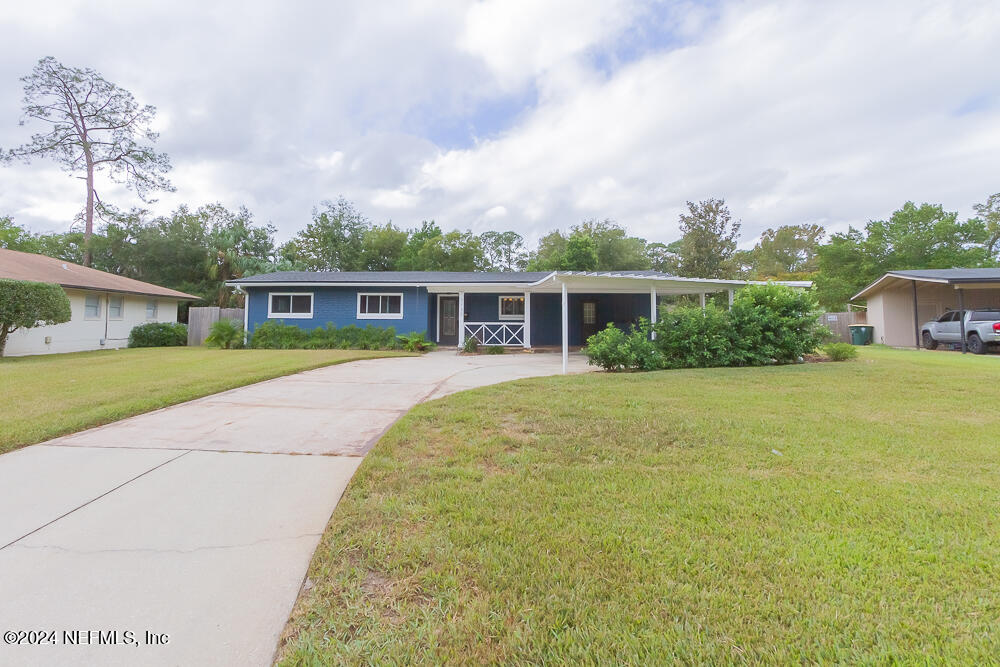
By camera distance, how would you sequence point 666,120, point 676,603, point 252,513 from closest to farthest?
point 676,603
point 252,513
point 666,120

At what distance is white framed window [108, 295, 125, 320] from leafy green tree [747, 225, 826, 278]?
45194 mm

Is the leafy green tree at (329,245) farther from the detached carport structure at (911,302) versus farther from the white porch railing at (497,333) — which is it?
the detached carport structure at (911,302)

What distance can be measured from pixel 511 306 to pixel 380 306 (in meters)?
5.12

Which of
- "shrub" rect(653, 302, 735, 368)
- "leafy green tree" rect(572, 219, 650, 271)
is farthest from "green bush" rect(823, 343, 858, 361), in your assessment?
"leafy green tree" rect(572, 219, 650, 271)

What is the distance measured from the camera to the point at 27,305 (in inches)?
448

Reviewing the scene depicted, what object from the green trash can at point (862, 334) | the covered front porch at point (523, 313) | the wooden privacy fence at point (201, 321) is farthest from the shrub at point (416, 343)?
the green trash can at point (862, 334)

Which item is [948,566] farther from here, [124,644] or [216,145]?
[216,145]

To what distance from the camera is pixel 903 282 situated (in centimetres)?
1689

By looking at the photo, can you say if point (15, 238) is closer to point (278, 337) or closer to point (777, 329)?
point (278, 337)

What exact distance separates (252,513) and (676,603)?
243 cm

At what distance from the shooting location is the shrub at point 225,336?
14398 mm

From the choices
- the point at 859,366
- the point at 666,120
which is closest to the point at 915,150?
the point at 666,120

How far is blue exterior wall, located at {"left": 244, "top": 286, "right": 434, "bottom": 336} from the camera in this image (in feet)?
51.0

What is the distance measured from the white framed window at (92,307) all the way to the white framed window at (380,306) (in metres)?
9.76
